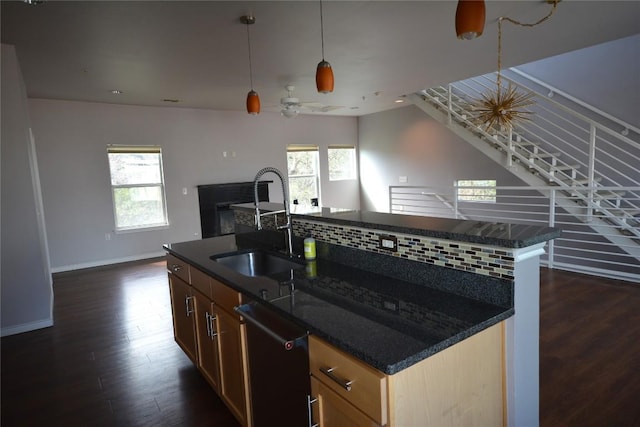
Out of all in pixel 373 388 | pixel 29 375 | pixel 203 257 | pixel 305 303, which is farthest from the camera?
pixel 29 375

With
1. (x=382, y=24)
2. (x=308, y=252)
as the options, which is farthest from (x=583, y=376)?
(x=382, y=24)

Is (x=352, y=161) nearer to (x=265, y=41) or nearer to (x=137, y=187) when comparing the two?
(x=137, y=187)

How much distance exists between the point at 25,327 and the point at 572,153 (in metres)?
6.97

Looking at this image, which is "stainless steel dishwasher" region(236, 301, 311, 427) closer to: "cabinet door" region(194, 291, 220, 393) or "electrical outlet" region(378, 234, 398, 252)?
"cabinet door" region(194, 291, 220, 393)

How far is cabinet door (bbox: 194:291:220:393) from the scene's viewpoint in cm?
209

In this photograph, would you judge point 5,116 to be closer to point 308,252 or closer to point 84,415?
point 84,415

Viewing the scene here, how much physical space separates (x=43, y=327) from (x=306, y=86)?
13.9 feet

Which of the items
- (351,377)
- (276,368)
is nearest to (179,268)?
(276,368)

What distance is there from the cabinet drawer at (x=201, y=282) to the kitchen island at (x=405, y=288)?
0.11 m

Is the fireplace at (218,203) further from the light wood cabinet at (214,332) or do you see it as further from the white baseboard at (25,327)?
the light wood cabinet at (214,332)

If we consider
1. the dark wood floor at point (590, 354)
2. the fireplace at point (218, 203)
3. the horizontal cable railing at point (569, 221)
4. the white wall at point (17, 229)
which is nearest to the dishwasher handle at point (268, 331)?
the dark wood floor at point (590, 354)

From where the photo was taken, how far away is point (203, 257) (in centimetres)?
239

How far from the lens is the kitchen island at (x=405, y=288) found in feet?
3.70

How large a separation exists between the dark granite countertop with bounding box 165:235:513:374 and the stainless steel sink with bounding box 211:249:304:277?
1.60ft
